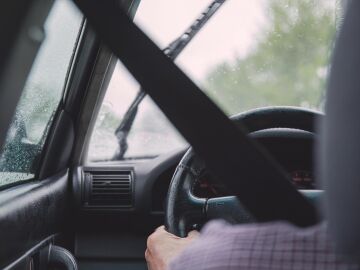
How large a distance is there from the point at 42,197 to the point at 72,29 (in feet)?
2.59

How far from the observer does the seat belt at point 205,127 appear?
1.15 metres

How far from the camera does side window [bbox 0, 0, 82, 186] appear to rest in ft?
7.46

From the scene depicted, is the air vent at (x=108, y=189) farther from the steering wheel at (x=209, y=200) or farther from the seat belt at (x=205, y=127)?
the seat belt at (x=205, y=127)

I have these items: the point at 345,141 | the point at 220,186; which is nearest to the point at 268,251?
the point at 345,141

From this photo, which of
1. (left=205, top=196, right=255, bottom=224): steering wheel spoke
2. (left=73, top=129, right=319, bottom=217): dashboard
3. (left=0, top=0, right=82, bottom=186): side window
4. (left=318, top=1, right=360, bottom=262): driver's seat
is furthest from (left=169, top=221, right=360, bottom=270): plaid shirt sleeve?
(left=73, top=129, right=319, bottom=217): dashboard

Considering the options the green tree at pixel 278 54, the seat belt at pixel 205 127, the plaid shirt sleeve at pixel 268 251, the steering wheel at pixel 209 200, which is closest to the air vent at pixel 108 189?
the green tree at pixel 278 54

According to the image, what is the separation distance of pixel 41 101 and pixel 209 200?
96 centimetres

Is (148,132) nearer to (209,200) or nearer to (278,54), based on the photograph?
(278,54)

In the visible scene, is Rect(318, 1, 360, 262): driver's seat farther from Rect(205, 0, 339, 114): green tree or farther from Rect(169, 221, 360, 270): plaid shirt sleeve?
Rect(205, 0, 339, 114): green tree

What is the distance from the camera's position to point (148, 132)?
12.5 feet

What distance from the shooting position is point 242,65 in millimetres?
3648

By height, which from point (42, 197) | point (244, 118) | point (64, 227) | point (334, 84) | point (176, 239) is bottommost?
point (64, 227)

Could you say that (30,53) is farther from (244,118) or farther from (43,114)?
(43,114)

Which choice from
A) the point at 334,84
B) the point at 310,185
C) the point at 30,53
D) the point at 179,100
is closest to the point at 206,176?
the point at 310,185
